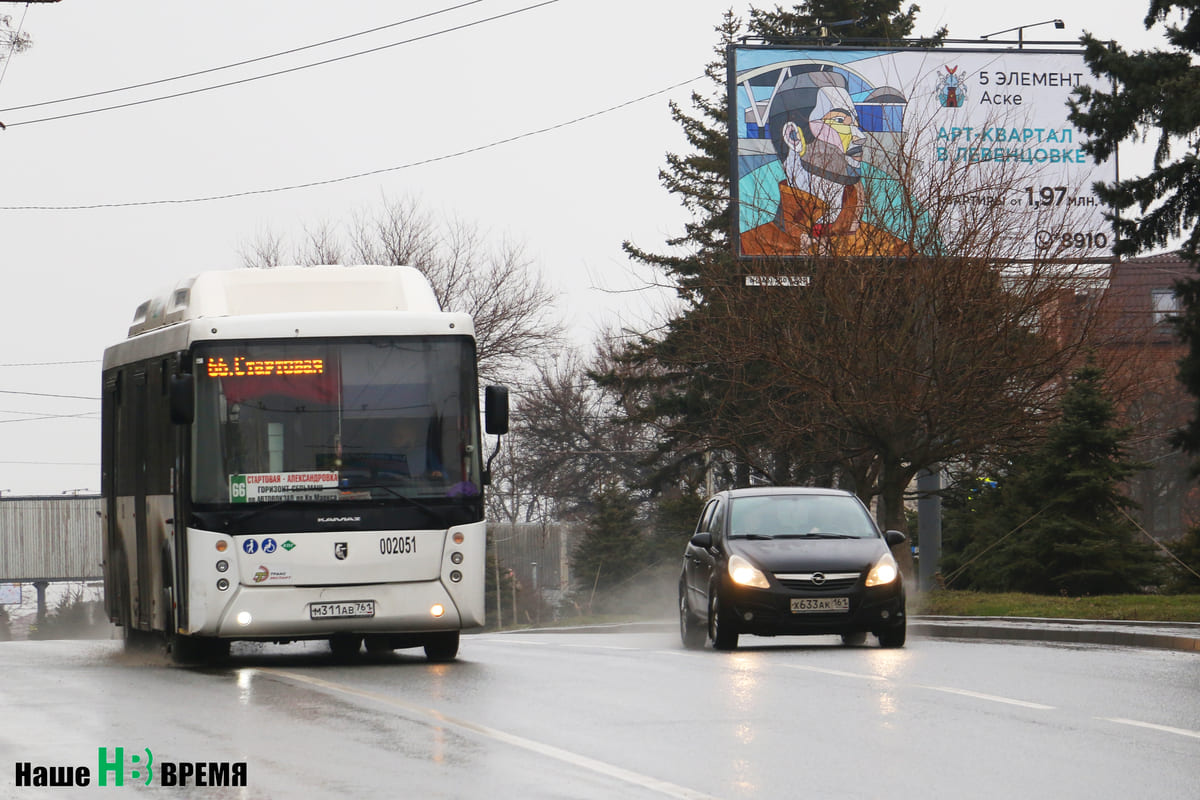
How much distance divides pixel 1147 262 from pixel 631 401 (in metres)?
21.6

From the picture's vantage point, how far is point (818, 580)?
59.0ft

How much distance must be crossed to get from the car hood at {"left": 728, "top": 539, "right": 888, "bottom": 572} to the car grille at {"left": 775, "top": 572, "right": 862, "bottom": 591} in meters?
0.04

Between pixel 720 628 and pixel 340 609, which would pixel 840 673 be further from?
pixel 340 609

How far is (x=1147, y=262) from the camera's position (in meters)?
72.5

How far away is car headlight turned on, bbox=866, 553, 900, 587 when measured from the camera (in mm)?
18078

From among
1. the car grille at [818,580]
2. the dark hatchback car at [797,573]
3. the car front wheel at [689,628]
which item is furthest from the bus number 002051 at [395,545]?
the car front wheel at [689,628]

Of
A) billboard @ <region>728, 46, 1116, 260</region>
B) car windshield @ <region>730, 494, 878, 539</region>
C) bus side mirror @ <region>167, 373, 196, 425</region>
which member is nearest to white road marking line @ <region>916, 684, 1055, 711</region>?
car windshield @ <region>730, 494, 878, 539</region>

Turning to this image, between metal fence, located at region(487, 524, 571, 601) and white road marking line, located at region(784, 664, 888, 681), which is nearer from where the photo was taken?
white road marking line, located at region(784, 664, 888, 681)

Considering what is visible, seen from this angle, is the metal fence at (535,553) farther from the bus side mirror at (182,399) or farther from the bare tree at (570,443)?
the bus side mirror at (182,399)

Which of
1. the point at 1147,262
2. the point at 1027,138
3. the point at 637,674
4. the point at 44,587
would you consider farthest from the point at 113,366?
the point at 44,587

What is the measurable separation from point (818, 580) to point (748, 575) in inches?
25.4

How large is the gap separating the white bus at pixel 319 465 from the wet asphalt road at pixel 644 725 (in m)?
0.61

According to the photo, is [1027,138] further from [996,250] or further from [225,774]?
[225,774]

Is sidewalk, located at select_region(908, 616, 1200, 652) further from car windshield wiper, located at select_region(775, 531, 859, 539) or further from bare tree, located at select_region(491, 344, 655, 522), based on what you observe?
bare tree, located at select_region(491, 344, 655, 522)
